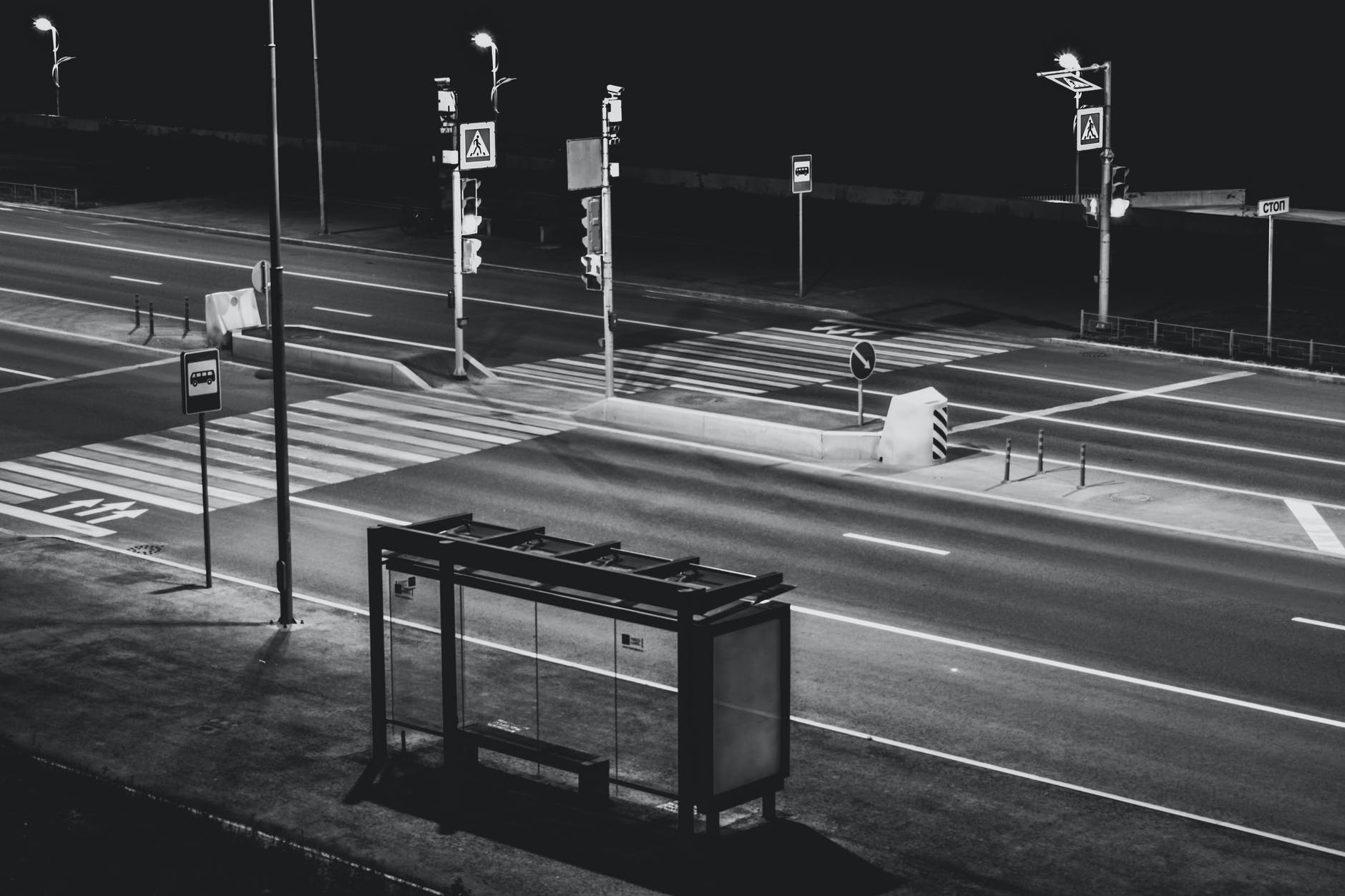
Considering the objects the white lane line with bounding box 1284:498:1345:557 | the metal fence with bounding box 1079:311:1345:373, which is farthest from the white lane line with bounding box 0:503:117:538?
the metal fence with bounding box 1079:311:1345:373

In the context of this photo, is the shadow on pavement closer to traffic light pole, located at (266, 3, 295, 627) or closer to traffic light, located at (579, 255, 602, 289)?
traffic light pole, located at (266, 3, 295, 627)

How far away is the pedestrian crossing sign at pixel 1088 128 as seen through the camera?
41.7 meters

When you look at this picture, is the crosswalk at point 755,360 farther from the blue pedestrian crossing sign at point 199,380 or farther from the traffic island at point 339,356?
the blue pedestrian crossing sign at point 199,380

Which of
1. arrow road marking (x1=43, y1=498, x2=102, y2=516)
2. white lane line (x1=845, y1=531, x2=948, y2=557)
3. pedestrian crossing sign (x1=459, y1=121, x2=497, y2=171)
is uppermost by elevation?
pedestrian crossing sign (x1=459, y1=121, x2=497, y2=171)

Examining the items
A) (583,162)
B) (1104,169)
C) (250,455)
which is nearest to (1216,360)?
(1104,169)

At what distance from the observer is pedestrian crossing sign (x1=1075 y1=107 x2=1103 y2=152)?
137ft

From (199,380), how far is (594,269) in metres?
12.0

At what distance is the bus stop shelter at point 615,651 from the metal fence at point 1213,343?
84.6ft

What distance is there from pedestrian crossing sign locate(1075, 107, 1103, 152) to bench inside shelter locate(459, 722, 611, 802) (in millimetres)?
29624

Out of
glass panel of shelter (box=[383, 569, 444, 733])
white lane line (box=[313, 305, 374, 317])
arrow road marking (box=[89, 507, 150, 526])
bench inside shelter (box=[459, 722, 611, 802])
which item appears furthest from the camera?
white lane line (box=[313, 305, 374, 317])

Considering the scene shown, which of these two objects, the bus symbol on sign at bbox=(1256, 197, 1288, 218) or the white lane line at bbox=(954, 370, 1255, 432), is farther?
the bus symbol on sign at bbox=(1256, 197, 1288, 218)

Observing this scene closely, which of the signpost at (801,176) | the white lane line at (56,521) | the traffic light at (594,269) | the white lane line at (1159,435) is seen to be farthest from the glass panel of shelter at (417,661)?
the signpost at (801,176)

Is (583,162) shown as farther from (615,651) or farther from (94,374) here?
(615,651)

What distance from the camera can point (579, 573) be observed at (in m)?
14.6
